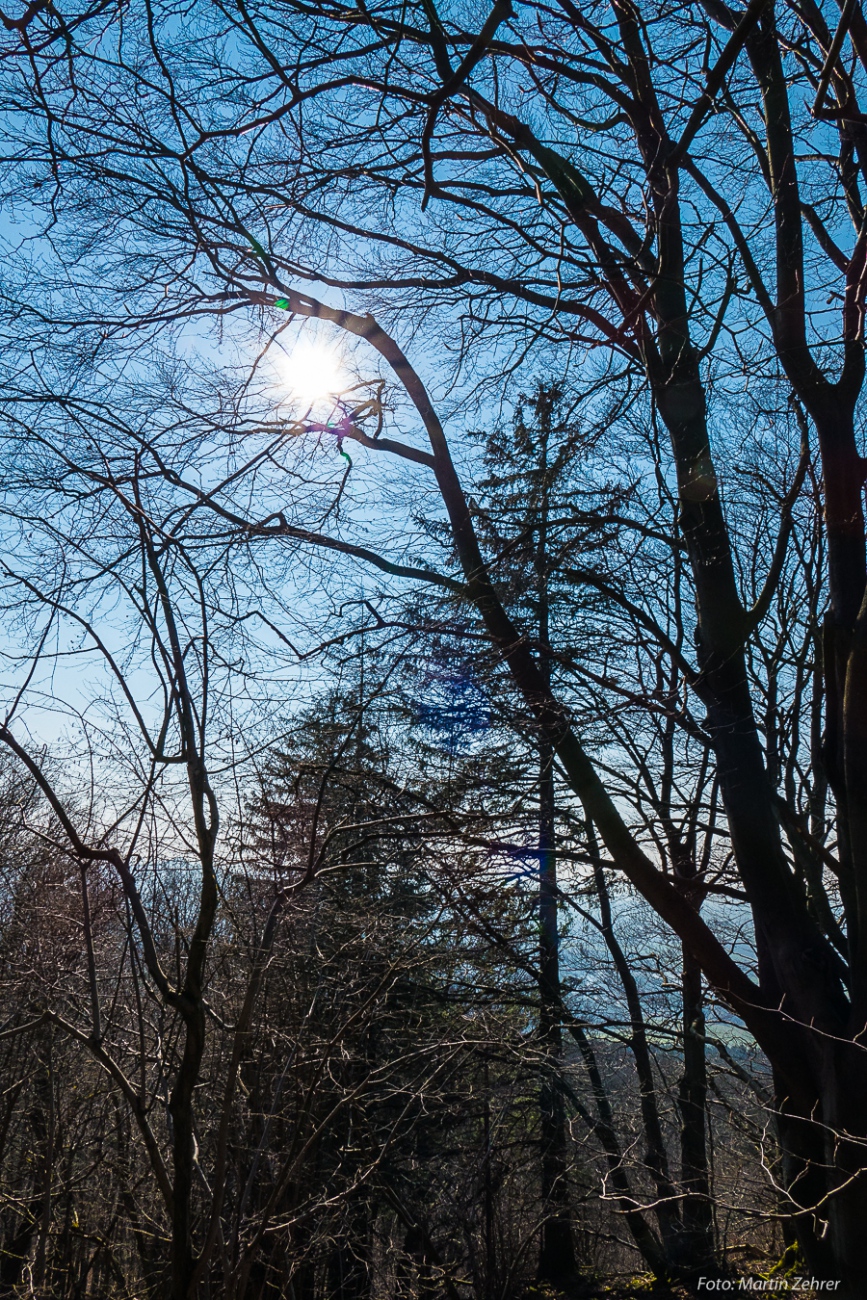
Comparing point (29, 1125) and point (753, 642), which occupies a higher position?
point (753, 642)

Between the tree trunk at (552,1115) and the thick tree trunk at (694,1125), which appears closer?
the tree trunk at (552,1115)

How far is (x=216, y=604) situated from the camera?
3.64m

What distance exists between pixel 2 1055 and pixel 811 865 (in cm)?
864

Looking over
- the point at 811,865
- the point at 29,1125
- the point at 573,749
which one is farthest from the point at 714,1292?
the point at 29,1125

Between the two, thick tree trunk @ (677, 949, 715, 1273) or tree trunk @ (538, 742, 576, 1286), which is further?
thick tree trunk @ (677, 949, 715, 1273)

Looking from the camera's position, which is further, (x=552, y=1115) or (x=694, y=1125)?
(x=552, y=1115)

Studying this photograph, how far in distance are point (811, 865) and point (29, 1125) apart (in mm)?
8026

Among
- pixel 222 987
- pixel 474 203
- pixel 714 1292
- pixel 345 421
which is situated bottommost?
pixel 714 1292

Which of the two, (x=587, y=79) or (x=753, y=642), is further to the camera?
(x=753, y=642)

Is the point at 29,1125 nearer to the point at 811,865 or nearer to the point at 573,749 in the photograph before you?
the point at 573,749

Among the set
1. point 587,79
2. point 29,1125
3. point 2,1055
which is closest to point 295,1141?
point 587,79

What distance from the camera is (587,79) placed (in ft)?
16.7

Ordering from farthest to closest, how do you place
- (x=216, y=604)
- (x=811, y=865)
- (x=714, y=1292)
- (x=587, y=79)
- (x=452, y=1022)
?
(x=714, y=1292) < (x=452, y=1022) < (x=811, y=865) < (x=587, y=79) < (x=216, y=604)

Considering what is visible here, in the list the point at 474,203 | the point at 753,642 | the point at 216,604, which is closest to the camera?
the point at 216,604
